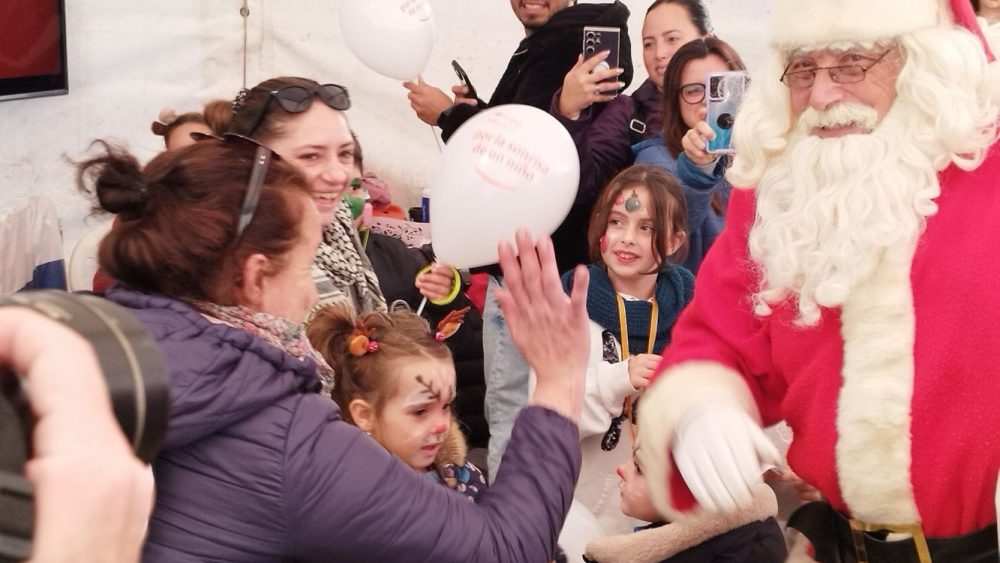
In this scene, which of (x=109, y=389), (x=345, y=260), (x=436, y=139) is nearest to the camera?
(x=109, y=389)

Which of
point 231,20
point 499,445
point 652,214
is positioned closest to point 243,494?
point 499,445

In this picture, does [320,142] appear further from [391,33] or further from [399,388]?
[391,33]

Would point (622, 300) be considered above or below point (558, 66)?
below

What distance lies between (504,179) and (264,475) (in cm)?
106

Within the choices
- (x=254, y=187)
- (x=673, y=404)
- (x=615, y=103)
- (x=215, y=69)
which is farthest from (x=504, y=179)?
(x=215, y=69)

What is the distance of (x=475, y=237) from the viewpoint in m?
2.35

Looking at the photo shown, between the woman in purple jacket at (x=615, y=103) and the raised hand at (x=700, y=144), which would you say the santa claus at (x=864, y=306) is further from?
the woman in purple jacket at (x=615, y=103)

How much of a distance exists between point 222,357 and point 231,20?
3.33 m

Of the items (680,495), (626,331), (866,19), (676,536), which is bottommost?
(676,536)

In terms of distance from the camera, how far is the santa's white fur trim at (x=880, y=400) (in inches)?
60.4

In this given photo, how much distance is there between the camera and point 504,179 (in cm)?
225

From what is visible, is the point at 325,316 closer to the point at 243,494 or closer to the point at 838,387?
the point at 243,494

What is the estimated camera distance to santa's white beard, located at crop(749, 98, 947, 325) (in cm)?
159

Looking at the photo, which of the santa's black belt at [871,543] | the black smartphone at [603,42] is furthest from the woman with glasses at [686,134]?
the santa's black belt at [871,543]
